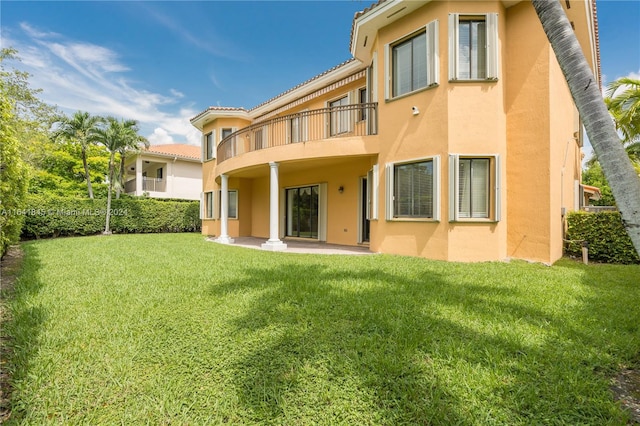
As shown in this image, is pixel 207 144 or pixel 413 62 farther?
pixel 207 144

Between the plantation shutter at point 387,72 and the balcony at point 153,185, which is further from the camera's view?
the balcony at point 153,185

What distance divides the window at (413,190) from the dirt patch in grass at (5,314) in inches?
383

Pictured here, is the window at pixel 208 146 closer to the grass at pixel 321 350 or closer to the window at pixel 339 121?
the window at pixel 339 121

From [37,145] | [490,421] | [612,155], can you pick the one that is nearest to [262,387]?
[490,421]

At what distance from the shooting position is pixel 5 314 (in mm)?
4973

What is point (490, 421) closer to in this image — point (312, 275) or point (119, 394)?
point (119, 394)

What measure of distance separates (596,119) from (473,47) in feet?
28.0

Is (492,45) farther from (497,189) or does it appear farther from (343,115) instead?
(343,115)

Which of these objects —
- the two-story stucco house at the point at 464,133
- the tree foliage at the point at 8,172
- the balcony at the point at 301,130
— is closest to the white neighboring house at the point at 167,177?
the balcony at the point at 301,130

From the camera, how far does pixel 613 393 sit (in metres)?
2.96

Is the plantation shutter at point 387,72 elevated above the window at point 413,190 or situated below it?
above

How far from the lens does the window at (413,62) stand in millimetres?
9711

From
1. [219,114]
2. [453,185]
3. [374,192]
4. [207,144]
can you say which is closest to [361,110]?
[374,192]

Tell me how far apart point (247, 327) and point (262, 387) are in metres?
1.35
